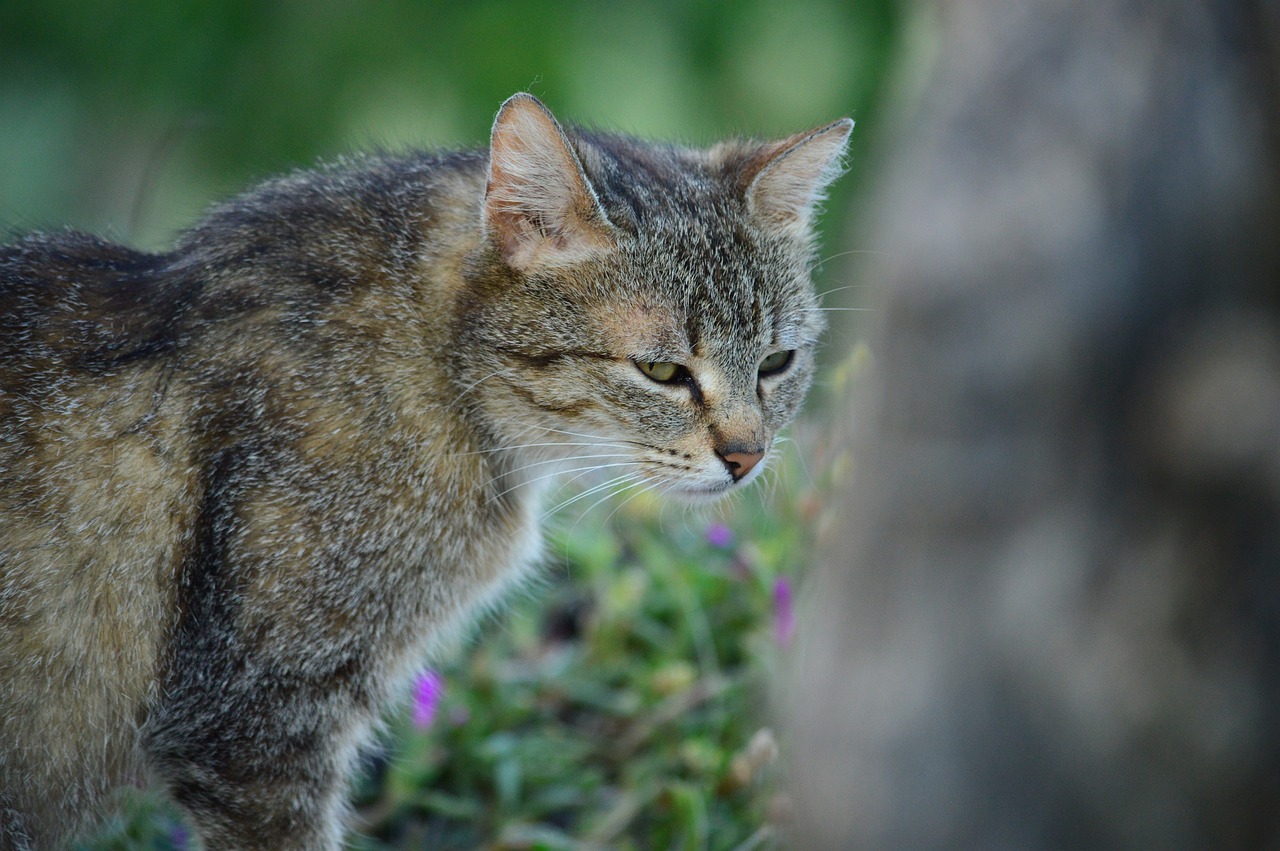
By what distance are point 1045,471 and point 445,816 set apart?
9.41 ft

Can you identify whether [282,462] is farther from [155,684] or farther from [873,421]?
[873,421]

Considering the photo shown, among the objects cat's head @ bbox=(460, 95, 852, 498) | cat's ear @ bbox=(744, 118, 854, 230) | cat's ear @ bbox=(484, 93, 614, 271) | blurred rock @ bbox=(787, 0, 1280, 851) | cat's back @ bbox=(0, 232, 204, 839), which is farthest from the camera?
cat's ear @ bbox=(744, 118, 854, 230)

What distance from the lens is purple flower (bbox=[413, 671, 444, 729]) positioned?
143 inches

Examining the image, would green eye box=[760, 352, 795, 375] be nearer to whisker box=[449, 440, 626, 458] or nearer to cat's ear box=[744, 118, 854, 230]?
cat's ear box=[744, 118, 854, 230]

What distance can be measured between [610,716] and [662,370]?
1554 mm

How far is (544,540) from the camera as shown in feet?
12.2

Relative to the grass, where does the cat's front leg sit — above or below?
above

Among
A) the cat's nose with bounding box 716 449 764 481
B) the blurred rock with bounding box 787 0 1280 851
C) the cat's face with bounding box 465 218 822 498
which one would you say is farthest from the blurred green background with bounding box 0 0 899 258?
the blurred rock with bounding box 787 0 1280 851

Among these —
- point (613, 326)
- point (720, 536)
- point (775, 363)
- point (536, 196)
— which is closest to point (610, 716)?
point (720, 536)

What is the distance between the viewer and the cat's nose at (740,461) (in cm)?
316

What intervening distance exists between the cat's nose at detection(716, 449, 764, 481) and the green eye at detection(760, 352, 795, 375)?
30 cm

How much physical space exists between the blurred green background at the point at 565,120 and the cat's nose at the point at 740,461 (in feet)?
2.11

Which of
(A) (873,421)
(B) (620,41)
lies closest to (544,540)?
(A) (873,421)

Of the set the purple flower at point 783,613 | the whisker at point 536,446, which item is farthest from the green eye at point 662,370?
the purple flower at point 783,613
